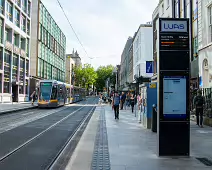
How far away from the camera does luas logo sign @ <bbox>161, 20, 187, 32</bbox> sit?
7.01 meters

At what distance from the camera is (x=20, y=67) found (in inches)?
1807

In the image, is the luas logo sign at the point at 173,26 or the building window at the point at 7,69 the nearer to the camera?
the luas logo sign at the point at 173,26

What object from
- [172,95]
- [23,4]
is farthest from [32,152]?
[23,4]

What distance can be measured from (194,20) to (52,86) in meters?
15.6

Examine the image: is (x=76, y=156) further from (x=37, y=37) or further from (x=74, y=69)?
(x=74, y=69)

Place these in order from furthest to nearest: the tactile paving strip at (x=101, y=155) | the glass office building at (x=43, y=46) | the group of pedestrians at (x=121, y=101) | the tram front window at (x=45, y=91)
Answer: the glass office building at (x=43, y=46), the tram front window at (x=45, y=91), the group of pedestrians at (x=121, y=101), the tactile paving strip at (x=101, y=155)

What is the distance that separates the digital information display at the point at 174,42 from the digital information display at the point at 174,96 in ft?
2.50

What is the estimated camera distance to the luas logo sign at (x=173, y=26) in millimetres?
7012

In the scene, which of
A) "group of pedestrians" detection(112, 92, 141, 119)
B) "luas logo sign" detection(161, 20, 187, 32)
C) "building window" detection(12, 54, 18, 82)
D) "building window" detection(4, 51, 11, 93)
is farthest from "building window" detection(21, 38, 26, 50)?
"luas logo sign" detection(161, 20, 187, 32)

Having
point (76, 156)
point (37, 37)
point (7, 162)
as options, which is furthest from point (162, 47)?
point (37, 37)

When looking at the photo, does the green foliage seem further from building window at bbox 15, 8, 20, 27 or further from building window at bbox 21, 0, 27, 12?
building window at bbox 15, 8, 20, 27

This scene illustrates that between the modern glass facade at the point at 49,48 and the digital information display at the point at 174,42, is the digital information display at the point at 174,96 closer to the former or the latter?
the digital information display at the point at 174,42

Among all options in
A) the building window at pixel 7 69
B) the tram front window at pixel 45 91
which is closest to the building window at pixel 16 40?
the building window at pixel 7 69

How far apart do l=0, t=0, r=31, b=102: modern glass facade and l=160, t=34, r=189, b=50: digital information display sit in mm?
34225
